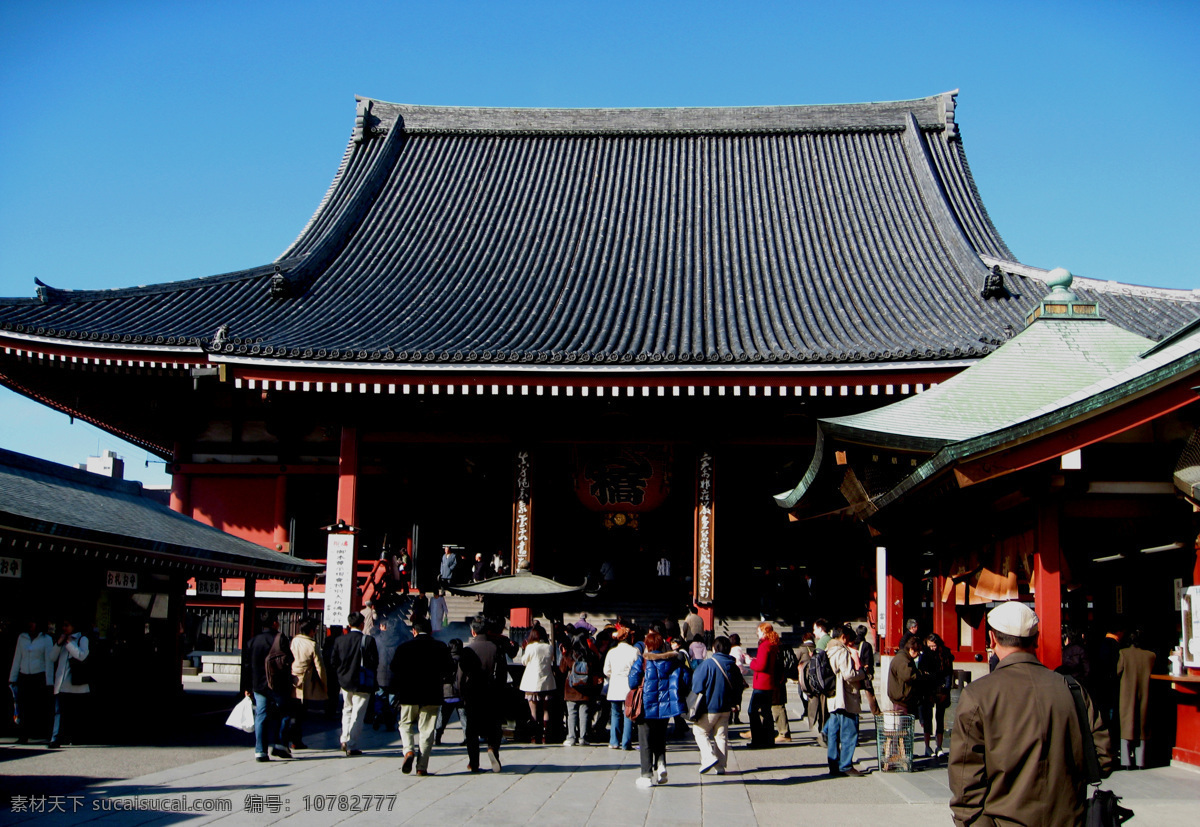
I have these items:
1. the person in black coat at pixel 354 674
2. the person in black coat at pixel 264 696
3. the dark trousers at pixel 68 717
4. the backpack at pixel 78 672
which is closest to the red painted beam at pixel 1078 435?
the person in black coat at pixel 354 674

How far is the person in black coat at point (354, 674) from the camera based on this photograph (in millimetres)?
11242

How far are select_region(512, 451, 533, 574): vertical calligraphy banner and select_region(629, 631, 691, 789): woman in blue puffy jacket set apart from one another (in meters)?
9.27

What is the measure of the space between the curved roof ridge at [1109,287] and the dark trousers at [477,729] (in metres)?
14.6

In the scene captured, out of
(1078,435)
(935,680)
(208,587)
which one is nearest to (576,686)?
(935,680)

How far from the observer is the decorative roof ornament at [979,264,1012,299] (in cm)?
1988

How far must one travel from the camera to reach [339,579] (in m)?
18.1

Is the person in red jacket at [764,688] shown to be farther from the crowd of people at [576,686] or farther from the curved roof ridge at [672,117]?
the curved roof ridge at [672,117]

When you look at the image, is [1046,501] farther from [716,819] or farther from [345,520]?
[345,520]

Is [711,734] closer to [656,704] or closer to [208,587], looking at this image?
[656,704]

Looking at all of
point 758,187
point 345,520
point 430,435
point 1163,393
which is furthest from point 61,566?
point 758,187

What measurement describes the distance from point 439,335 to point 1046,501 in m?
12.4

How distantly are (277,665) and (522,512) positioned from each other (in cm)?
876

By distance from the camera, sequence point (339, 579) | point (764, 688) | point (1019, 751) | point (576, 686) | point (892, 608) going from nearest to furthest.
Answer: point (1019, 751)
point (576, 686)
point (764, 688)
point (892, 608)
point (339, 579)

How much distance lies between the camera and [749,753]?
12.3m
